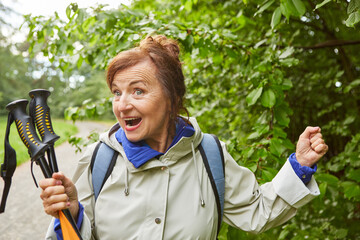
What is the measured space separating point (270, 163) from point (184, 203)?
95 cm

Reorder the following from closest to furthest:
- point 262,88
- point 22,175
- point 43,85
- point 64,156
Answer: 1. point 262,88
2. point 22,175
3. point 64,156
4. point 43,85

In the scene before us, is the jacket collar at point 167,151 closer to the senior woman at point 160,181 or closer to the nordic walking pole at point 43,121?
the senior woman at point 160,181

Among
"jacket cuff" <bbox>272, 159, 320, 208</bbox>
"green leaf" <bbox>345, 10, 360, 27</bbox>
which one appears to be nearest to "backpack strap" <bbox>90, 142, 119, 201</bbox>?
Result: "jacket cuff" <bbox>272, 159, 320, 208</bbox>

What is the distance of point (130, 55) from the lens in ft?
4.92

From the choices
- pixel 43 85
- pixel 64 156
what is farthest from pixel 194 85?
pixel 43 85

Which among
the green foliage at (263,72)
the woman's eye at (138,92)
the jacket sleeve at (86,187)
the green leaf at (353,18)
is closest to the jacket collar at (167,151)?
the jacket sleeve at (86,187)

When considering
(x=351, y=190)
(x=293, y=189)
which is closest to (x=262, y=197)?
(x=293, y=189)

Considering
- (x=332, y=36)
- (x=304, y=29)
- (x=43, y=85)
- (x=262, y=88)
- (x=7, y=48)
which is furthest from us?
(x=43, y=85)

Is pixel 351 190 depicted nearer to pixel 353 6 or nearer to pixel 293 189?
pixel 293 189

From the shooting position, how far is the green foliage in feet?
7.00

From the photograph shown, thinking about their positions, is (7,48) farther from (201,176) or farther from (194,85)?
(201,176)

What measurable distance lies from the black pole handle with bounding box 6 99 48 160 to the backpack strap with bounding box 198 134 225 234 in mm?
705

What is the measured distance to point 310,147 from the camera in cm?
141

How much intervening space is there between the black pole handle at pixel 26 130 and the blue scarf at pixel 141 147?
38 cm
